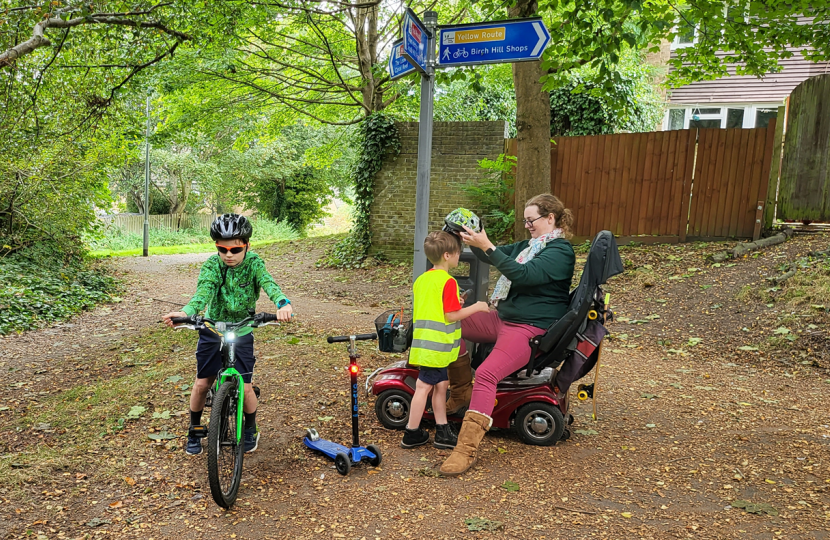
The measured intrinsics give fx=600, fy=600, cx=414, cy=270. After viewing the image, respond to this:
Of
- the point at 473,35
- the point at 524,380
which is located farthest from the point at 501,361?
the point at 473,35

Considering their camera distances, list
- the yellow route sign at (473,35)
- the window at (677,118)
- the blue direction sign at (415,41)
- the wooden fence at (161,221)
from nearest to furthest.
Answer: the blue direction sign at (415,41)
the yellow route sign at (473,35)
the window at (677,118)
the wooden fence at (161,221)

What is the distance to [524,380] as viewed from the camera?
4.27 metres

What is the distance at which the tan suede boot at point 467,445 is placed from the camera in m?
3.71

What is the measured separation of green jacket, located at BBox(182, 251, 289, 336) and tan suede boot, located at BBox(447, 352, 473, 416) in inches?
55.8

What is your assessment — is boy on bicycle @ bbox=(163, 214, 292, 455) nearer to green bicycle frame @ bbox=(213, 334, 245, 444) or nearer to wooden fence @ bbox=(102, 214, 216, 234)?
green bicycle frame @ bbox=(213, 334, 245, 444)

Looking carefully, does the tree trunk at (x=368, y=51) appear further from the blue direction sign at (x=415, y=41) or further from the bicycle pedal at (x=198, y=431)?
the bicycle pedal at (x=198, y=431)

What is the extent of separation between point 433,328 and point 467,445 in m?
0.77

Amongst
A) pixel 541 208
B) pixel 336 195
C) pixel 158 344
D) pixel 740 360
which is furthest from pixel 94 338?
pixel 336 195

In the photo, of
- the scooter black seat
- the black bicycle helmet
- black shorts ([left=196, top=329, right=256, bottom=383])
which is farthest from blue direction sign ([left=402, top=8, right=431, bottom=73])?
the scooter black seat

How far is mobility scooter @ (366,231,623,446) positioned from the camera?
3.83m

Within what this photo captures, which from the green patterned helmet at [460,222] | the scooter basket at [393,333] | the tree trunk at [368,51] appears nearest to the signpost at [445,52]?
the scooter basket at [393,333]

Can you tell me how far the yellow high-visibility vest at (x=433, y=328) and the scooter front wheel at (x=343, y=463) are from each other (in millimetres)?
734

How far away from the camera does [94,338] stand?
8469 millimetres

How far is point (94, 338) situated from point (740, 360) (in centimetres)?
829
